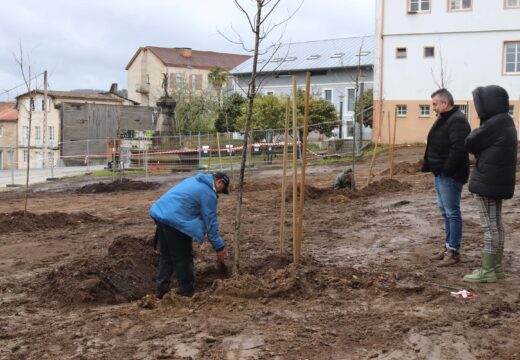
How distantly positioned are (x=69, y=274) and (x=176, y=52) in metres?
74.7

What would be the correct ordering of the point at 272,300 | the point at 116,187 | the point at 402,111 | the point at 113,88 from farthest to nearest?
the point at 113,88
the point at 402,111
the point at 116,187
the point at 272,300

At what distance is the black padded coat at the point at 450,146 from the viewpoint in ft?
20.5

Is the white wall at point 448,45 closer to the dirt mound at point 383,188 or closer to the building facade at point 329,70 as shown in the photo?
the building facade at point 329,70

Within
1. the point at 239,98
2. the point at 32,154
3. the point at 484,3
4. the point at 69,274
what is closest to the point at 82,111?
the point at 32,154

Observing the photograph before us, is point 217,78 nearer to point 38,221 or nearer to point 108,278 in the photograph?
point 38,221

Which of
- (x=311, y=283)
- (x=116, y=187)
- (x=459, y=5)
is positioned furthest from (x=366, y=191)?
(x=459, y=5)

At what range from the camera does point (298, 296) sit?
5418 millimetres

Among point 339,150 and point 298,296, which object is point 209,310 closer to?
point 298,296

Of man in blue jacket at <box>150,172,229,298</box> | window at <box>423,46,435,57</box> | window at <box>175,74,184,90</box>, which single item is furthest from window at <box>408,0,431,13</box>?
man in blue jacket at <box>150,172,229,298</box>

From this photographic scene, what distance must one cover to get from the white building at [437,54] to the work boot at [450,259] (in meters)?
26.7

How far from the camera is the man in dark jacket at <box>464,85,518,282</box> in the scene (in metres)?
5.52

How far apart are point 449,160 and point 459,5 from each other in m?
29.9

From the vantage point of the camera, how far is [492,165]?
554cm

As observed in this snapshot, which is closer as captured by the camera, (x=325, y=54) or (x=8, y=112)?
(x=325, y=54)
